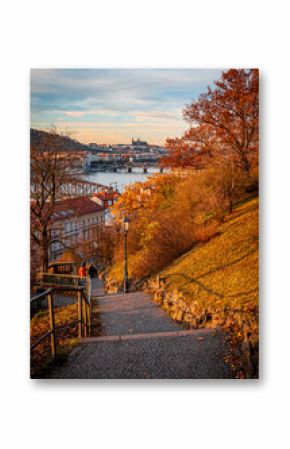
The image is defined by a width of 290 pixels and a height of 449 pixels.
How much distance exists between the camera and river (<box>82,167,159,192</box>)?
5.16 meters

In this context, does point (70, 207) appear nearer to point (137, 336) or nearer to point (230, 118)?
point (137, 336)

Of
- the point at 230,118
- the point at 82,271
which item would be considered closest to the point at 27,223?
the point at 82,271

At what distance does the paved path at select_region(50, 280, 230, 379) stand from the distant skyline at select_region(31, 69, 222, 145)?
225 centimetres

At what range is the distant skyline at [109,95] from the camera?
484 centimetres

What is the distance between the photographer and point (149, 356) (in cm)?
473

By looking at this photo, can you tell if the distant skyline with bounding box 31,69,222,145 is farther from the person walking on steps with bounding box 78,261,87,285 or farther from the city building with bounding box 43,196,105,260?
the person walking on steps with bounding box 78,261,87,285

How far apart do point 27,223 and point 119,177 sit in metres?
1.20

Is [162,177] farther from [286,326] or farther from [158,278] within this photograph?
[286,326]

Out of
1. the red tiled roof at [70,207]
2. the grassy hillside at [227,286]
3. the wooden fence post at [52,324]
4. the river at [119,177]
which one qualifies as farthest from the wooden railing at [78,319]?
the river at [119,177]

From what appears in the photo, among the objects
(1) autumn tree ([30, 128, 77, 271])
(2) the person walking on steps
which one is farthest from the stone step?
(1) autumn tree ([30, 128, 77, 271])

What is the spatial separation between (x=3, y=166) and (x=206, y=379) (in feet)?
10.7

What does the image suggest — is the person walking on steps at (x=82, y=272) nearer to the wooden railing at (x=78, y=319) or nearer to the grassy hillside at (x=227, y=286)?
the wooden railing at (x=78, y=319)

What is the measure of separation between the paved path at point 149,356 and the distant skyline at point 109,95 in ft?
7.37
